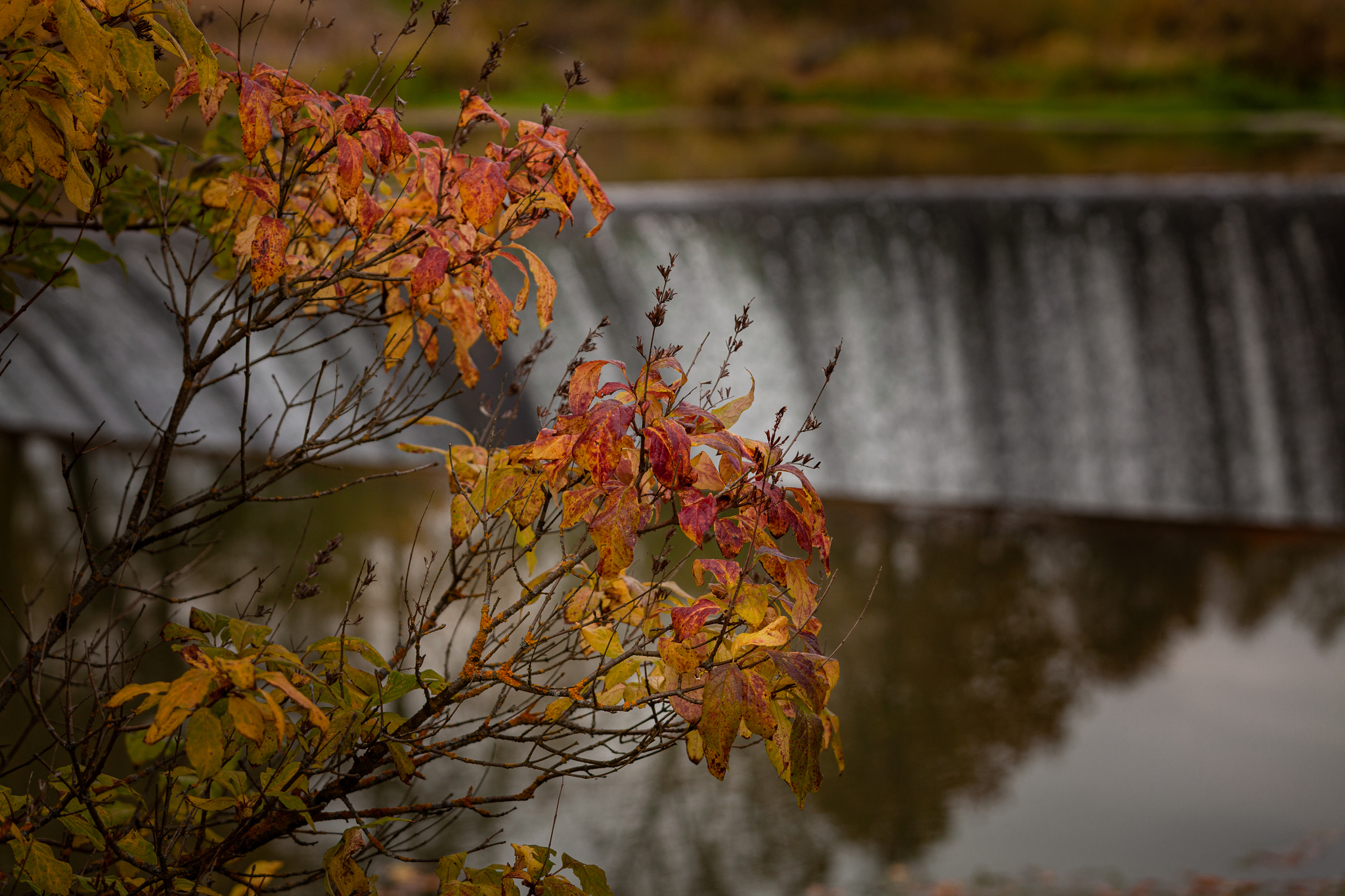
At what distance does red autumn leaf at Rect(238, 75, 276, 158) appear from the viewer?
4.06 feet

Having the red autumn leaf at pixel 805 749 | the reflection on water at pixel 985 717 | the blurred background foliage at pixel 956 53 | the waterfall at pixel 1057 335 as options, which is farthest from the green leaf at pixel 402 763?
the blurred background foliage at pixel 956 53

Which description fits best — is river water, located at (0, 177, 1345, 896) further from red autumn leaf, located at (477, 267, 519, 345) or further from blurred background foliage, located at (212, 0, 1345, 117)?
blurred background foliage, located at (212, 0, 1345, 117)

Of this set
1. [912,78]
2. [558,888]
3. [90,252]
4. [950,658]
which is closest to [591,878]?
[558,888]

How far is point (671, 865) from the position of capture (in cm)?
344

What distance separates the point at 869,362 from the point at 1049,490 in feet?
5.67

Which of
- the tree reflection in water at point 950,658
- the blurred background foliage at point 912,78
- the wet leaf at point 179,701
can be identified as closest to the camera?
the wet leaf at point 179,701

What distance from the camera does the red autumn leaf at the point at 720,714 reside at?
1105 millimetres

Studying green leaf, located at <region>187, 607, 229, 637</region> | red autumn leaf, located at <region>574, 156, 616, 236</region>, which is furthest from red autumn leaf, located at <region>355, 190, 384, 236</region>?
green leaf, located at <region>187, 607, 229, 637</region>

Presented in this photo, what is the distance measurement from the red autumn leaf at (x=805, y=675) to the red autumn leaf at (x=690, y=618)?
72 mm

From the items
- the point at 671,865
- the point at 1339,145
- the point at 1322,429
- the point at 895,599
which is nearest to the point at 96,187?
the point at 671,865

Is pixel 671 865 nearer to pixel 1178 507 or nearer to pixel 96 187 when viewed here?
pixel 96 187

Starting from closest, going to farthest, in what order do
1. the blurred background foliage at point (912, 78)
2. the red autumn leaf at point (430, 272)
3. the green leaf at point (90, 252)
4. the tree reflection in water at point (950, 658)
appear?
1. the red autumn leaf at point (430, 272)
2. the green leaf at point (90, 252)
3. the tree reflection in water at point (950, 658)
4. the blurred background foliage at point (912, 78)

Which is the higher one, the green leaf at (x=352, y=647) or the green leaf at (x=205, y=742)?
the green leaf at (x=352, y=647)

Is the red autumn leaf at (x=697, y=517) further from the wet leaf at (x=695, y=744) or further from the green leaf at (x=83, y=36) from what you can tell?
the green leaf at (x=83, y=36)
